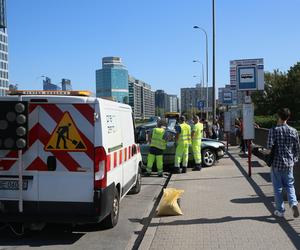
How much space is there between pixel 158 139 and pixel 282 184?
7063 mm

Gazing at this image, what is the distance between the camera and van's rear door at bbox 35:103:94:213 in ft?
23.8

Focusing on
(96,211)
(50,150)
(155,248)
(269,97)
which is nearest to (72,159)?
(50,150)

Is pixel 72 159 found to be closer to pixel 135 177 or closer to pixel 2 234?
pixel 2 234

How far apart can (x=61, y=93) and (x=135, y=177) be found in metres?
3.91

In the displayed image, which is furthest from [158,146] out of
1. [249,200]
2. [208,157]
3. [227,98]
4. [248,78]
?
[227,98]

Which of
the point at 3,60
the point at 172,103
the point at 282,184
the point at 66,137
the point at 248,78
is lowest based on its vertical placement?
the point at 282,184

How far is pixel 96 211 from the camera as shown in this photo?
284 inches

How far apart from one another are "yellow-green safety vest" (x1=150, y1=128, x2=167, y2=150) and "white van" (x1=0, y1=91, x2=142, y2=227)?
7.61 metres

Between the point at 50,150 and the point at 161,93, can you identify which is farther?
the point at 161,93

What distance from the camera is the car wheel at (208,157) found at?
57.5 feet

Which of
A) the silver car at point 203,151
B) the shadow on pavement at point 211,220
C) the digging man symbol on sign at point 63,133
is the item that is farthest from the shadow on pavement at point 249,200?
the silver car at point 203,151

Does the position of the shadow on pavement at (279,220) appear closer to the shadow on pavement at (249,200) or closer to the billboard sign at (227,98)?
the shadow on pavement at (249,200)

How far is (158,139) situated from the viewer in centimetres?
1515

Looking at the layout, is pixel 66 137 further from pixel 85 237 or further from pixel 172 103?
pixel 172 103
